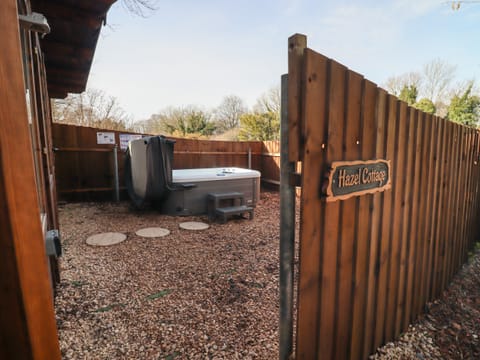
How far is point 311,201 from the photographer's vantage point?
1.10 m

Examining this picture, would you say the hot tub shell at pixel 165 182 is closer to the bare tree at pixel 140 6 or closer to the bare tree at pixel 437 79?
the bare tree at pixel 140 6

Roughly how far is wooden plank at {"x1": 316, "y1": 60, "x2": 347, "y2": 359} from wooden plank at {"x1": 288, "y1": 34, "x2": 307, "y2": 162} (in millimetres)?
165

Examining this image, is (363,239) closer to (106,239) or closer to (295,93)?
(295,93)

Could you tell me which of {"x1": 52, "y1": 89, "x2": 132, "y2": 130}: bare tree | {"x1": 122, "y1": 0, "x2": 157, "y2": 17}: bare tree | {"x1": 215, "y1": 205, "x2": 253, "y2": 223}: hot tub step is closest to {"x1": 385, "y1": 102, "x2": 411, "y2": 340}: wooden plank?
{"x1": 215, "y1": 205, "x2": 253, "y2": 223}: hot tub step

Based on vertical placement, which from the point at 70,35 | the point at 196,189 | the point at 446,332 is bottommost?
the point at 446,332

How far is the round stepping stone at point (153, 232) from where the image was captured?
12.6 feet

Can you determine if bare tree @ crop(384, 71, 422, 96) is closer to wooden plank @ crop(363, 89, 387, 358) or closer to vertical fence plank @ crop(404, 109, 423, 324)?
vertical fence plank @ crop(404, 109, 423, 324)

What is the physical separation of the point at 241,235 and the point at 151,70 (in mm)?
13484

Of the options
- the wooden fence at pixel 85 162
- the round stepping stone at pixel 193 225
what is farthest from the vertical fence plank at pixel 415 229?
the wooden fence at pixel 85 162

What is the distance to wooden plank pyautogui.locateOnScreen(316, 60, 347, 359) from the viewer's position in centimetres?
113

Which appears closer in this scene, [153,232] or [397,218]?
[397,218]

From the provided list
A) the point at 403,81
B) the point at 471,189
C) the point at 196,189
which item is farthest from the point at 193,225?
the point at 403,81

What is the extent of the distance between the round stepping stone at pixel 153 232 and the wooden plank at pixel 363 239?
300 cm

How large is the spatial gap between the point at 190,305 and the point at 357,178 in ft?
5.62
